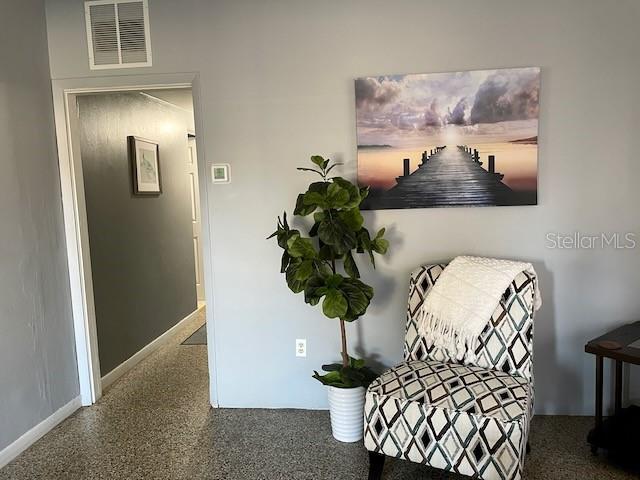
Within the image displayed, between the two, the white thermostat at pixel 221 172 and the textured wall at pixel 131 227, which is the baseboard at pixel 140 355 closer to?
the textured wall at pixel 131 227

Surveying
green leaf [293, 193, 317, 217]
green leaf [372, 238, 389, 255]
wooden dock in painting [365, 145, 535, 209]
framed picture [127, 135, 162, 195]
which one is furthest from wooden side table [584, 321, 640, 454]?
framed picture [127, 135, 162, 195]

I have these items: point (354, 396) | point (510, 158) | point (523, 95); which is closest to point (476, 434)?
point (354, 396)

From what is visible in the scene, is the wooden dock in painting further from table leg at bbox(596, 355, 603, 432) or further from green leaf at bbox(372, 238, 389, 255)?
table leg at bbox(596, 355, 603, 432)

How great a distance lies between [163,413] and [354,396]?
1.18 m

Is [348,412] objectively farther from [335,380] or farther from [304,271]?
[304,271]

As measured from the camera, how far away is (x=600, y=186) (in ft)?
7.79

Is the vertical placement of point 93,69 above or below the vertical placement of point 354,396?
above

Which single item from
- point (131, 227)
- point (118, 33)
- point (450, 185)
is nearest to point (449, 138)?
point (450, 185)

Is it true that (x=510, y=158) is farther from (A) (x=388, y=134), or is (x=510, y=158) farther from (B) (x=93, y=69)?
(B) (x=93, y=69)

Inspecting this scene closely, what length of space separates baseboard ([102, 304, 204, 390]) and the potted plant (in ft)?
5.47

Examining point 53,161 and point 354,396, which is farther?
→ point 53,161

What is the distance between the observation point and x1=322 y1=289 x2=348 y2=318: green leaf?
2133 millimetres

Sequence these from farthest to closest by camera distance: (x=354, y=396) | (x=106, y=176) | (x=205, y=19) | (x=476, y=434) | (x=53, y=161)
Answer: (x=106, y=176) < (x=53, y=161) < (x=205, y=19) < (x=354, y=396) < (x=476, y=434)

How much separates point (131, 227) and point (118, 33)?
148 cm
